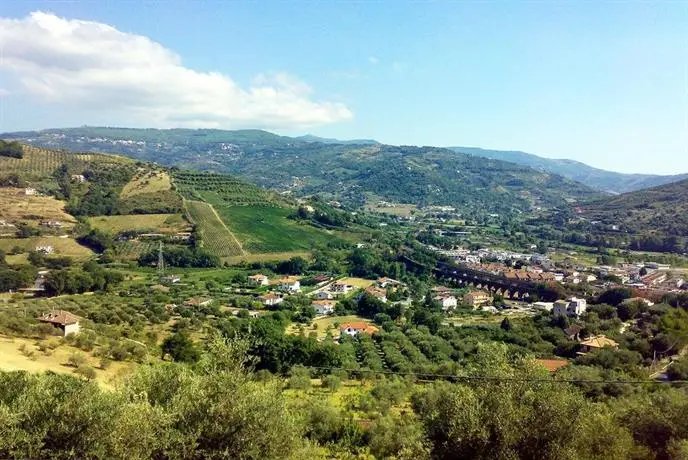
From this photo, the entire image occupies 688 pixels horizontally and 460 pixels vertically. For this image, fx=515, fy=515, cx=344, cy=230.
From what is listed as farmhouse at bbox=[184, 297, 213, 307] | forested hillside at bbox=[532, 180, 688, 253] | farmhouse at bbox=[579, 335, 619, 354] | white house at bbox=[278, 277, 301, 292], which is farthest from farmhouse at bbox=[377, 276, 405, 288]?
forested hillside at bbox=[532, 180, 688, 253]

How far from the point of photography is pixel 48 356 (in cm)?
2866

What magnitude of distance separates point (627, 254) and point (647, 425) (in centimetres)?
10112

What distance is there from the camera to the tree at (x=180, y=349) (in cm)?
3506

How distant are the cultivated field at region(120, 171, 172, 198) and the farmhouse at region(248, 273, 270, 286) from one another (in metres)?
44.6

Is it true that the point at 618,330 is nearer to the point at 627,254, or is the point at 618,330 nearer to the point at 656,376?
the point at 656,376

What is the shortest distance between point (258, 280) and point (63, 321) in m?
41.1

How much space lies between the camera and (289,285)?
77.1 m

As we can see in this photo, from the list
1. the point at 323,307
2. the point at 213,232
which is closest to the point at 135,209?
the point at 213,232

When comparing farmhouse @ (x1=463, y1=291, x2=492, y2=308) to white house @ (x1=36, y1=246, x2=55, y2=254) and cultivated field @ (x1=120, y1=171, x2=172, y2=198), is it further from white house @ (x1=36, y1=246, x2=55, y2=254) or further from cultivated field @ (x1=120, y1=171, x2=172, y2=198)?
cultivated field @ (x1=120, y1=171, x2=172, y2=198)

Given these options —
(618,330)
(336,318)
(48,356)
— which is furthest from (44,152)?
(618,330)

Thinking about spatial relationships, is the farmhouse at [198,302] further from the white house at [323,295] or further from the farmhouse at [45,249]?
the farmhouse at [45,249]

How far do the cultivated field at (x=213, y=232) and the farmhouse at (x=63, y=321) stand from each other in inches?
2011

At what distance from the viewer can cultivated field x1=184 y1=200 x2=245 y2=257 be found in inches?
3620

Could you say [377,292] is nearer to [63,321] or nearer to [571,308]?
[571,308]
